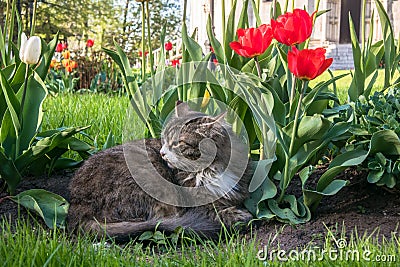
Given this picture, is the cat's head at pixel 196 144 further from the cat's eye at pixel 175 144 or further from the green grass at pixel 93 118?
the green grass at pixel 93 118

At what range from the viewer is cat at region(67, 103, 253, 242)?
2.72m

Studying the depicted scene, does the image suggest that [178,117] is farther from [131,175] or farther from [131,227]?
[131,227]

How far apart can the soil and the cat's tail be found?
0.22 metres

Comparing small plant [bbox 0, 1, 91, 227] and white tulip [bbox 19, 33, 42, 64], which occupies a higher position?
white tulip [bbox 19, 33, 42, 64]

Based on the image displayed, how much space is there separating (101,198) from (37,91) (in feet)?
2.49

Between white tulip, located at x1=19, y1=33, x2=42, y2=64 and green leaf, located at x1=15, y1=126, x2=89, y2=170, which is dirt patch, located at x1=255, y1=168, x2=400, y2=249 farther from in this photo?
white tulip, located at x1=19, y1=33, x2=42, y2=64

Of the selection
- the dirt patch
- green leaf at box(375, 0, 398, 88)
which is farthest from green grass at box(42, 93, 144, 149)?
green leaf at box(375, 0, 398, 88)

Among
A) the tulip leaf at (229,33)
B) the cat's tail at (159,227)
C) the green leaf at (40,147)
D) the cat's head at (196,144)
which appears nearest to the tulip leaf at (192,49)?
the tulip leaf at (229,33)

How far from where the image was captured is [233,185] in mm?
2748

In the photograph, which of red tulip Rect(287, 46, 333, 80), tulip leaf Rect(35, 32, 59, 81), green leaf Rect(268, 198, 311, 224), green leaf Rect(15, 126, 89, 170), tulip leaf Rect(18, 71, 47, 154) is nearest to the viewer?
red tulip Rect(287, 46, 333, 80)

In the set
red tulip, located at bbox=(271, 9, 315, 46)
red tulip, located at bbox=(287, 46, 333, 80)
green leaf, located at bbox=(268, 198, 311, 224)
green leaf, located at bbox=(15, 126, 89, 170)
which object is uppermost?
red tulip, located at bbox=(271, 9, 315, 46)

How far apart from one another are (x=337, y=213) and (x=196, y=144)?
779 mm

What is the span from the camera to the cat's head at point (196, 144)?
273cm

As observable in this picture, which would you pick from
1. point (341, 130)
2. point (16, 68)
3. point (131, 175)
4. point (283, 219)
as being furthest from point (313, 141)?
point (16, 68)
